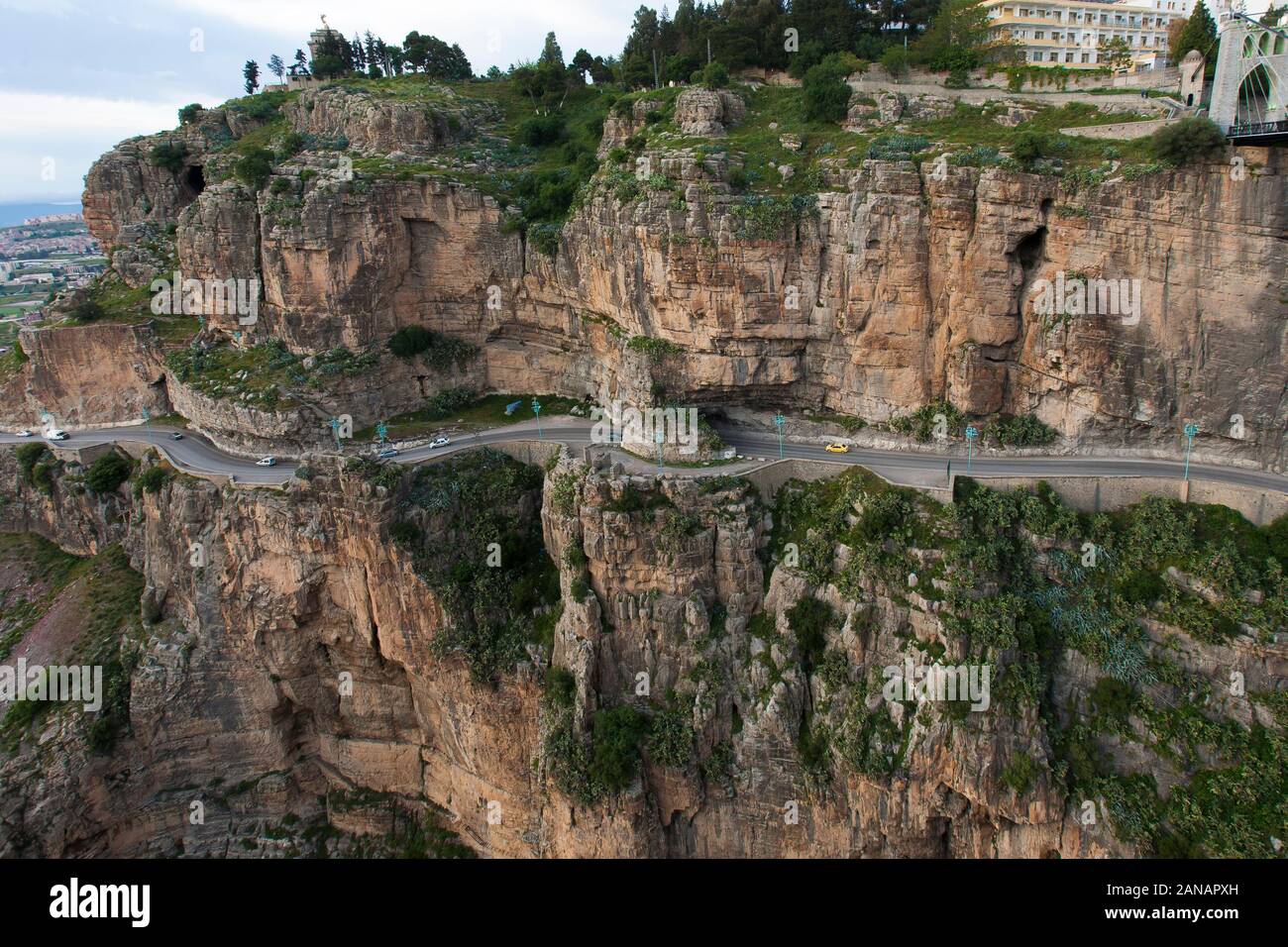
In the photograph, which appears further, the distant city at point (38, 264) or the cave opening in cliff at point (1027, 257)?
the distant city at point (38, 264)

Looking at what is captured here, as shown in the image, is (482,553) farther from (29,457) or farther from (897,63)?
(897,63)

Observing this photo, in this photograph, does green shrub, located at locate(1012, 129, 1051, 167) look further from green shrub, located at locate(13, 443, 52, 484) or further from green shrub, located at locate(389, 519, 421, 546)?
green shrub, located at locate(13, 443, 52, 484)

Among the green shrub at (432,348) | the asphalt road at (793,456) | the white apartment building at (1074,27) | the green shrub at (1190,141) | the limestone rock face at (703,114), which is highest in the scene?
the white apartment building at (1074,27)

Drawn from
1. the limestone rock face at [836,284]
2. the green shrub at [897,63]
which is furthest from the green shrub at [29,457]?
the green shrub at [897,63]

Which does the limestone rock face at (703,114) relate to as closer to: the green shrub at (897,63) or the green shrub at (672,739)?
the green shrub at (897,63)

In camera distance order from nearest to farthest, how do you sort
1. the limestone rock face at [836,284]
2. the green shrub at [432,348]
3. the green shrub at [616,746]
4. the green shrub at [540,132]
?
the limestone rock face at [836,284] → the green shrub at [616,746] → the green shrub at [432,348] → the green shrub at [540,132]

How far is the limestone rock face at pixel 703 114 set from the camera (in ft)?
117

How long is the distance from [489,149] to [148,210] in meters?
24.2

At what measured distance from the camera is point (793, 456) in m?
32.4

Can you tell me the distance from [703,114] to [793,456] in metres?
16.2

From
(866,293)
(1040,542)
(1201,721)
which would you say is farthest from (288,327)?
(1201,721)

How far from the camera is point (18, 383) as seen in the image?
4588cm

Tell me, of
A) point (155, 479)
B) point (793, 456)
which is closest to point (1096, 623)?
point (793, 456)

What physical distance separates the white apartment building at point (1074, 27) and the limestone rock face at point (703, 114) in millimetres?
15919
